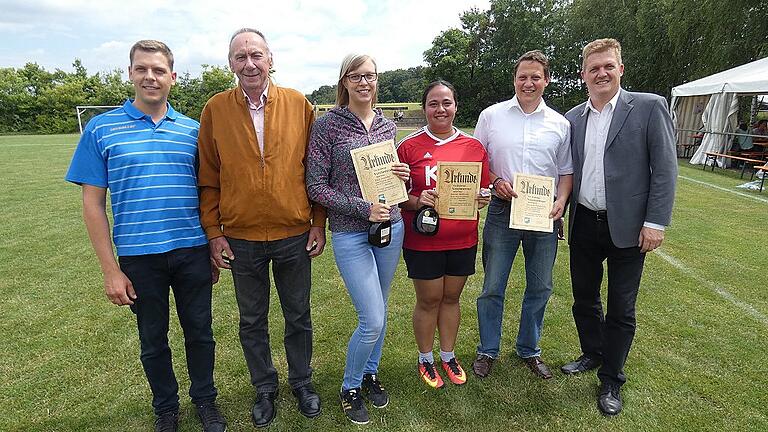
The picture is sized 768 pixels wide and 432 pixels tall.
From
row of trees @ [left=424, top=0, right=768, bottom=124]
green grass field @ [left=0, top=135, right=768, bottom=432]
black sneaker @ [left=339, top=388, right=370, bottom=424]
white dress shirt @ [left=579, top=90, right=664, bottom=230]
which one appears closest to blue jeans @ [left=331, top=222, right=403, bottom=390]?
black sneaker @ [left=339, top=388, right=370, bottom=424]

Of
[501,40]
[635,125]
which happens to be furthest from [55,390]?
[501,40]

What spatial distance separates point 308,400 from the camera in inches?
117

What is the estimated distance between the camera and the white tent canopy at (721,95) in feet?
43.0

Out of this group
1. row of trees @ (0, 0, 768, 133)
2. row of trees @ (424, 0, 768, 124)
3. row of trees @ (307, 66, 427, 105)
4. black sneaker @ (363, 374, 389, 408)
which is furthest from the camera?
row of trees @ (307, 66, 427, 105)

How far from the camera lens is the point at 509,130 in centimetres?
301

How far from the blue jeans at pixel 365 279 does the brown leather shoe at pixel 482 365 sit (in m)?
0.92

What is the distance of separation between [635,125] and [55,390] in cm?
433

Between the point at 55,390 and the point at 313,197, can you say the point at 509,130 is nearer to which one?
the point at 313,197

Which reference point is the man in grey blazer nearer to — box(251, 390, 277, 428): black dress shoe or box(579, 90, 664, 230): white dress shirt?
box(579, 90, 664, 230): white dress shirt

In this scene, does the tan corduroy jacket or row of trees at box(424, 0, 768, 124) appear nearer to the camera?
the tan corduroy jacket

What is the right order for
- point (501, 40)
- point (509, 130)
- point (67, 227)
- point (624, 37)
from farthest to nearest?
point (501, 40) < point (624, 37) < point (67, 227) < point (509, 130)

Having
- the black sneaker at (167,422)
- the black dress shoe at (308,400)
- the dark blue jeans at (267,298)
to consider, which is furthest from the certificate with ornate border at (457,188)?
the black sneaker at (167,422)

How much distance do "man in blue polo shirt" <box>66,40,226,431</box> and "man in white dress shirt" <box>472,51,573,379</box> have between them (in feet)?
6.22

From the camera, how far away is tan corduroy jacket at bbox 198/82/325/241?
2514mm
